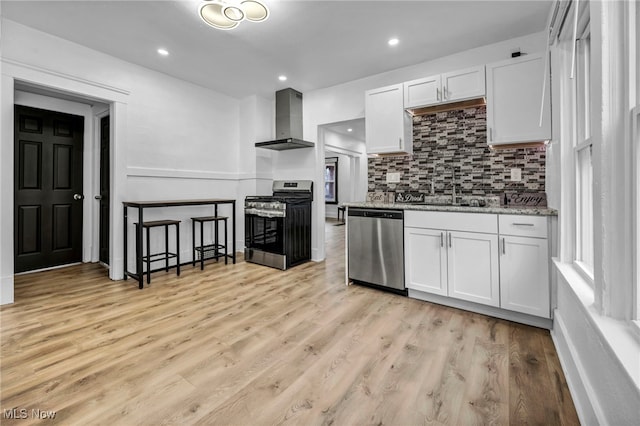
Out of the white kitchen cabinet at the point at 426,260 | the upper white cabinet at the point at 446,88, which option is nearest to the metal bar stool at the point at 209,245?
the white kitchen cabinet at the point at 426,260

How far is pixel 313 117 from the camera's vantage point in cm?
454

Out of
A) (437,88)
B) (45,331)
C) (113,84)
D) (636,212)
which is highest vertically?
(113,84)

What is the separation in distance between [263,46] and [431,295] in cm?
314

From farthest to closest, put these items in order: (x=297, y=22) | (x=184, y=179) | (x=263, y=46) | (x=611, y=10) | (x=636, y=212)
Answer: (x=184, y=179), (x=263, y=46), (x=297, y=22), (x=611, y=10), (x=636, y=212)

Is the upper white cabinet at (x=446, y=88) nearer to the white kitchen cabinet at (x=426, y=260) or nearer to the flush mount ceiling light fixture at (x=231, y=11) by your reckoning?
the white kitchen cabinet at (x=426, y=260)

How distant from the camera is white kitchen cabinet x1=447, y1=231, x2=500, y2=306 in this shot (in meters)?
2.38

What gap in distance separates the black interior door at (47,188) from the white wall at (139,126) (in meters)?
1.11

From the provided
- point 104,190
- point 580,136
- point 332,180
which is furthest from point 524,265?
point 332,180

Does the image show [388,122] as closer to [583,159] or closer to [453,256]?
[453,256]

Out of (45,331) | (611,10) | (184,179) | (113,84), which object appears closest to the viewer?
(611,10)

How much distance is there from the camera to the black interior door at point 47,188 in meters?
3.65

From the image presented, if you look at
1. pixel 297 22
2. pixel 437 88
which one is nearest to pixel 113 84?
pixel 297 22

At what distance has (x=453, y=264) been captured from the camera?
8.45 ft

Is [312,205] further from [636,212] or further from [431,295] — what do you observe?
[636,212]
